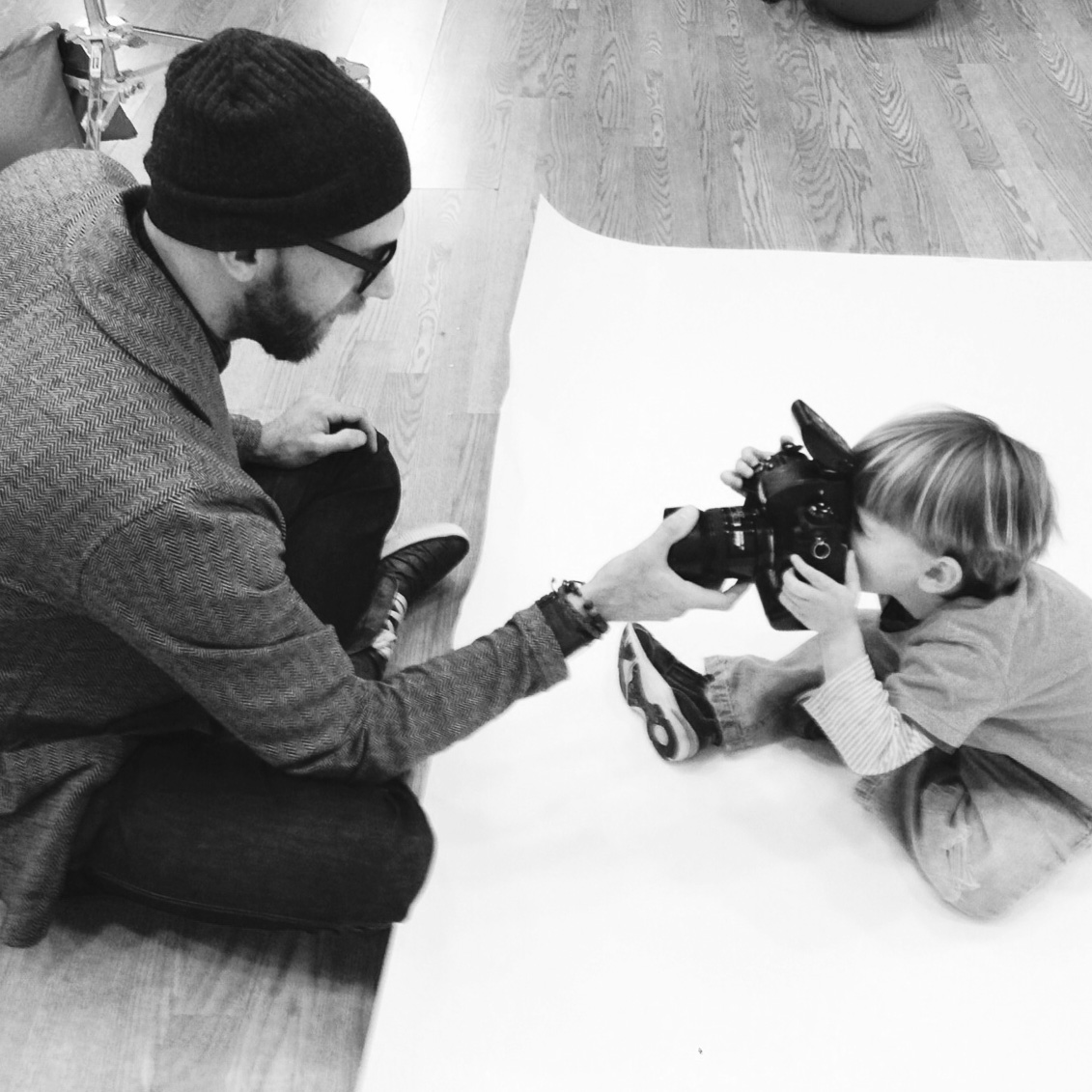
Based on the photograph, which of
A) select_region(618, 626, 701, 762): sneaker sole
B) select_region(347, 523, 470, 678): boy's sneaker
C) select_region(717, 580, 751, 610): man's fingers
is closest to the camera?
select_region(717, 580, 751, 610): man's fingers

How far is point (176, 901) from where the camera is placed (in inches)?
41.0

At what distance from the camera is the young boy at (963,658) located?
0.96 meters

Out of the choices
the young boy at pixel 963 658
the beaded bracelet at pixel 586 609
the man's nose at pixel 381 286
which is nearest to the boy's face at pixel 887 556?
the young boy at pixel 963 658

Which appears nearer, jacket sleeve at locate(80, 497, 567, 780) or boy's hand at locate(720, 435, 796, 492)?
jacket sleeve at locate(80, 497, 567, 780)

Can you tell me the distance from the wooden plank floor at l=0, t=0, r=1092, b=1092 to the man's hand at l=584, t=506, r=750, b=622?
0.44 metres

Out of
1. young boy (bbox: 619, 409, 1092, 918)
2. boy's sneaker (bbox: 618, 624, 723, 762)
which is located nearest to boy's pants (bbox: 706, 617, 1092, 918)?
young boy (bbox: 619, 409, 1092, 918)

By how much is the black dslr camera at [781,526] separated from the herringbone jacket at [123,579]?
17 centimetres

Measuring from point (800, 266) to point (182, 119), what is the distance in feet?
4.42

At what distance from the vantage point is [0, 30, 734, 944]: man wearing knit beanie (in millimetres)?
816

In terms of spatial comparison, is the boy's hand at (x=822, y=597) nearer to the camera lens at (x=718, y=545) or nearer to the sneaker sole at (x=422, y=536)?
the camera lens at (x=718, y=545)

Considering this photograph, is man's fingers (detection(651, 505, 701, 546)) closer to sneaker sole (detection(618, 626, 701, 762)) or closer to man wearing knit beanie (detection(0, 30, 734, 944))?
man wearing knit beanie (detection(0, 30, 734, 944))

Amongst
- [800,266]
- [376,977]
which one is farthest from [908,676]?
[800,266]

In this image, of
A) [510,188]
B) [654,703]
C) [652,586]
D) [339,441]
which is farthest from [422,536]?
[510,188]

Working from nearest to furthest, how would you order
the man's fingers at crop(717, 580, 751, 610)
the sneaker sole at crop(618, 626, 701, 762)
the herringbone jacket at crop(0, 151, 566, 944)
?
1. the herringbone jacket at crop(0, 151, 566, 944)
2. the man's fingers at crop(717, 580, 751, 610)
3. the sneaker sole at crop(618, 626, 701, 762)
